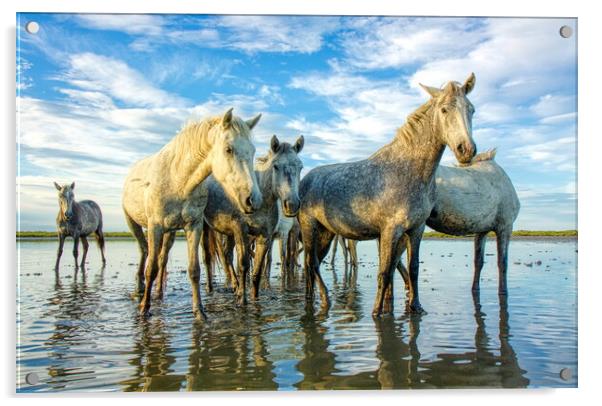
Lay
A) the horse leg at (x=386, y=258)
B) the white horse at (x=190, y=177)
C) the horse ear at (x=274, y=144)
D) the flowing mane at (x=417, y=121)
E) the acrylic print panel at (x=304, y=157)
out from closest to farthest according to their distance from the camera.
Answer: the acrylic print panel at (x=304, y=157) < the white horse at (x=190, y=177) < the flowing mane at (x=417, y=121) < the horse leg at (x=386, y=258) < the horse ear at (x=274, y=144)

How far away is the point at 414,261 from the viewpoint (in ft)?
20.0

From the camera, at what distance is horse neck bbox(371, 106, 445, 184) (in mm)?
5707

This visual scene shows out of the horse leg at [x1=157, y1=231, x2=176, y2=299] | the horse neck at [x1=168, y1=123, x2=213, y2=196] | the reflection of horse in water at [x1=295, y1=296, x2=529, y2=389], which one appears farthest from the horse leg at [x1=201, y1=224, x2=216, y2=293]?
the reflection of horse in water at [x1=295, y1=296, x2=529, y2=389]

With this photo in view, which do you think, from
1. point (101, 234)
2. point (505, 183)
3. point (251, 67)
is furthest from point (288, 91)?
point (101, 234)

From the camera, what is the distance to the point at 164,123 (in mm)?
6508

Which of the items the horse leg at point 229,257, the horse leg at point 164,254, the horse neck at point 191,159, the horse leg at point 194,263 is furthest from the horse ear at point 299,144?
the horse leg at point 229,257

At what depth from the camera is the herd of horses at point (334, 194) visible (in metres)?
→ 5.32

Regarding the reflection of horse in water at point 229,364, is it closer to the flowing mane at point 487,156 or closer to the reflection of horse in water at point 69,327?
the reflection of horse in water at point 69,327

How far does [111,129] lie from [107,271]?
21.8 ft

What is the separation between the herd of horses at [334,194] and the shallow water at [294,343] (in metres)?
0.51

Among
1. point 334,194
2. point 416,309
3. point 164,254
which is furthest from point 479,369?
point 164,254
